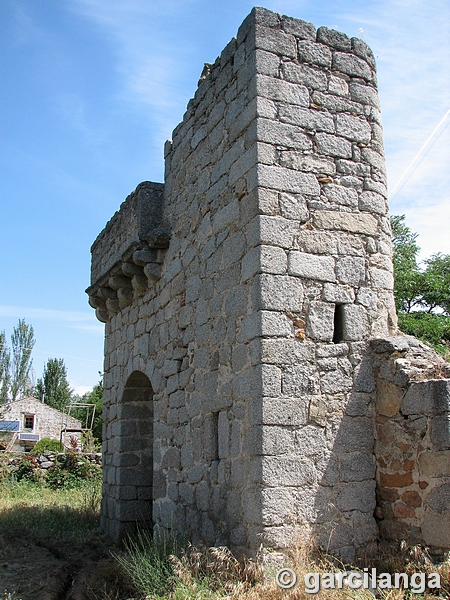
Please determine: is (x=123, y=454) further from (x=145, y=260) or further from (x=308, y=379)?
(x=308, y=379)

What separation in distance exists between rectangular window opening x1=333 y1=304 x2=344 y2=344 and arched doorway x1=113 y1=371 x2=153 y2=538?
3.24 metres

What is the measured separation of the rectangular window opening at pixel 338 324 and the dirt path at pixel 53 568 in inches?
106

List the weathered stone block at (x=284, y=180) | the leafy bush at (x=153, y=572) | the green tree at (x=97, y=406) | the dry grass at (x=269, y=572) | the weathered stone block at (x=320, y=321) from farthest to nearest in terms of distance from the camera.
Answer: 1. the green tree at (x=97, y=406)
2. the weathered stone block at (x=284, y=180)
3. the weathered stone block at (x=320, y=321)
4. the leafy bush at (x=153, y=572)
5. the dry grass at (x=269, y=572)

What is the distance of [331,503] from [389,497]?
1.46 feet

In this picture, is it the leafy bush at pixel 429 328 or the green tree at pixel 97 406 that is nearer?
the leafy bush at pixel 429 328

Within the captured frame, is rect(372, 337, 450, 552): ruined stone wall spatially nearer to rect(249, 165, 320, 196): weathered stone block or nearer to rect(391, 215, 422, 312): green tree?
rect(249, 165, 320, 196): weathered stone block

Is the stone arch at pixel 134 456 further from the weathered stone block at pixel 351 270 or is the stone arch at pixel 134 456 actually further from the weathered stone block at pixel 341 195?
the weathered stone block at pixel 341 195

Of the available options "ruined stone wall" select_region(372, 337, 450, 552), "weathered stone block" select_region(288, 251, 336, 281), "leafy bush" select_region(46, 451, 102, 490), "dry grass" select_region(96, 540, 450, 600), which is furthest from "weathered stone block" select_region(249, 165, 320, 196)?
"leafy bush" select_region(46, 451, 102, 490)

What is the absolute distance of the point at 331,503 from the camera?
4.27 meters

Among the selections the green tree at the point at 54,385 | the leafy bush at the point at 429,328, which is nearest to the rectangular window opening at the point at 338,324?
the leafy bush at the point at 429,328

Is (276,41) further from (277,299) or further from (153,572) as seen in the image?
(153,572)

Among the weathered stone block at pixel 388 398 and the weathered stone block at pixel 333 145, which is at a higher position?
the weathered stone block at pixel 333 145

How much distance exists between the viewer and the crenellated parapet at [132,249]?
6484mm

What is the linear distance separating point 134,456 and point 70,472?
5.31 metres
